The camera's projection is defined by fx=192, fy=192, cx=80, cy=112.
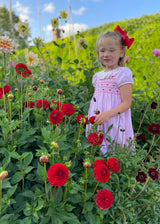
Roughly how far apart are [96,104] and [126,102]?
0.96 feet

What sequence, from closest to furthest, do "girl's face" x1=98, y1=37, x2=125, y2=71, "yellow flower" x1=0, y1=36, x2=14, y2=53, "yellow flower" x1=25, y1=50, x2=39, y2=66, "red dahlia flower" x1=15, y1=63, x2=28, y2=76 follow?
"red dahlia flower" x1=15, y1=63, x2=28, y2=76, "yellow flower" x1=0, y1=36, x2=14, y2=53, "girl's face" x1=98, y1=37, x2=125, y2=71, "yellow flower" x1=25, y1=50, x2=39, y2=66

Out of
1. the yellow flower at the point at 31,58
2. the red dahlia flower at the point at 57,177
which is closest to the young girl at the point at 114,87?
the yellow flower at the point at 31,58

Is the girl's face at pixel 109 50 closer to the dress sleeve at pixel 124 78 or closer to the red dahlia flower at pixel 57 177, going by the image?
the dress sleeve at pixel 124 78

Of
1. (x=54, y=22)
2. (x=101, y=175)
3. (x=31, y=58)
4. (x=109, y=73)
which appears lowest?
(x=101, y=175)

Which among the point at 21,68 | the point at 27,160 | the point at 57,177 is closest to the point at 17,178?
the point at 27,160

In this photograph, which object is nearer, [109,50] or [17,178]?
[17,178]

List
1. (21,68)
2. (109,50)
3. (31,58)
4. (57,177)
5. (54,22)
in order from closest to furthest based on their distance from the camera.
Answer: (57,177) < (21,68) < (109,50) < (31,58) < (54,22)

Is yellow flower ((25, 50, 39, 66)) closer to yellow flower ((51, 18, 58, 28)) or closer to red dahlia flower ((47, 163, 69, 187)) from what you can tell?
yellow flower ((51, 18, 58, 28))

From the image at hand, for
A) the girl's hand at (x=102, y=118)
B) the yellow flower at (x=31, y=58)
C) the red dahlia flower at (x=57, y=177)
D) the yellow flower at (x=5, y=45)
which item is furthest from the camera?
the yellow flower at (x=31, y=58)

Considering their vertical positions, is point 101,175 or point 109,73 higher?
point 109,73

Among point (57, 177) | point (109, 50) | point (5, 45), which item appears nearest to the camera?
point (57, 177)

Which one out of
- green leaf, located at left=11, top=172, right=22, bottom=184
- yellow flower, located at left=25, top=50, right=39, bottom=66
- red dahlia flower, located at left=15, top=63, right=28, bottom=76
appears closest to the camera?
green leaf, located at left=11, top=172, right=22, bottom=184

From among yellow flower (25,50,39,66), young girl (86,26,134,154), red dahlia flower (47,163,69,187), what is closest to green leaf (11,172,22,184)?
red dahlia flower (47,163,69,187)

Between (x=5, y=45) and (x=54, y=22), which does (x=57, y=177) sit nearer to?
(x=5, y=45)
